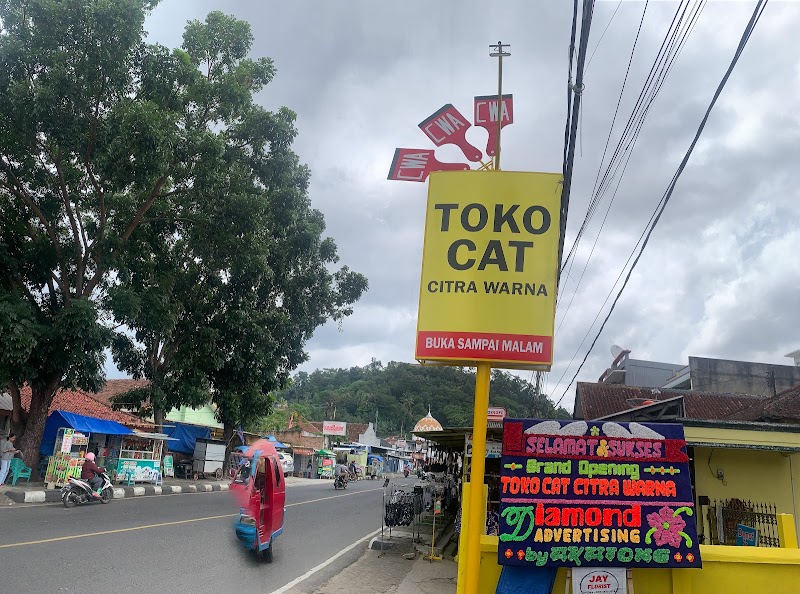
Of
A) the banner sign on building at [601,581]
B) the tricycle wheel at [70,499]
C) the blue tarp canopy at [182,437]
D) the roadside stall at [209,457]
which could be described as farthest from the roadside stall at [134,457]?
the banner sign on building at [601,581]

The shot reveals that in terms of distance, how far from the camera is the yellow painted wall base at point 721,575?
4.95 meters

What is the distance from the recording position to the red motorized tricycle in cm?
845

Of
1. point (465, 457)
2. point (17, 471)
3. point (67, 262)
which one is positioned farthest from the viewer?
point (67, 262)

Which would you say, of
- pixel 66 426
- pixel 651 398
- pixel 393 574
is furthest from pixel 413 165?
pixel 651 398

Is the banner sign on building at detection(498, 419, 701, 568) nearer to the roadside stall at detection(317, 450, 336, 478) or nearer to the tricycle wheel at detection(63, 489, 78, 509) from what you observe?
the tricycle wheel at detection(63, 489, 78, 509)

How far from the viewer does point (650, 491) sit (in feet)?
16.1

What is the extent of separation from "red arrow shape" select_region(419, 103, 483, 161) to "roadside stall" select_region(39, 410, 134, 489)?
16.8m

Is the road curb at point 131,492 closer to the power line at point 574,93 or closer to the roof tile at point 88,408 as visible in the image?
the roof tile at point 88,408

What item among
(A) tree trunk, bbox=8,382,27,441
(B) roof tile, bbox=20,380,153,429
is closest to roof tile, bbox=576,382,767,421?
(B) roof tile, bbox=20,380,153,429

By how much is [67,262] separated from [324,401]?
85997 mm

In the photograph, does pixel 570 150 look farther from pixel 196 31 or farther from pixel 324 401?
pixel 324 401

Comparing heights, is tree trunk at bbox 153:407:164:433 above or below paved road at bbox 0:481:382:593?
above

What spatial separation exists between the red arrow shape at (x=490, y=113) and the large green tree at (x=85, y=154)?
44.7 feet

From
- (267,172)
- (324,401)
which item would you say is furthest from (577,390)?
(324,401)
